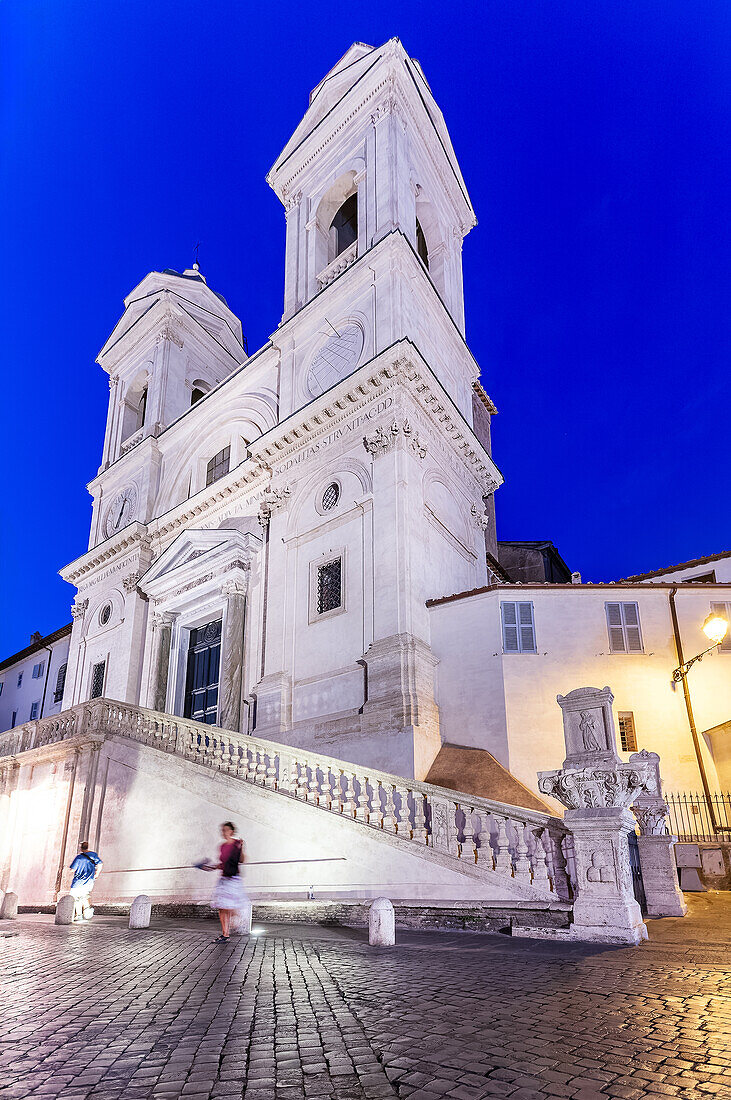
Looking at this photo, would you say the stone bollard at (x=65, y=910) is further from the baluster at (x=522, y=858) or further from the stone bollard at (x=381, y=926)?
the baluster at (x=522, y=858)

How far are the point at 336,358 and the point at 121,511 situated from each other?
12.9 meters

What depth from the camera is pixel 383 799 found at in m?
13.4

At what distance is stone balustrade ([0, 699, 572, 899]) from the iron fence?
6439mm

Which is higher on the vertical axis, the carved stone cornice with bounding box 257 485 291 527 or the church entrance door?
the carved stone cornice with bounding box 257 485 291 527

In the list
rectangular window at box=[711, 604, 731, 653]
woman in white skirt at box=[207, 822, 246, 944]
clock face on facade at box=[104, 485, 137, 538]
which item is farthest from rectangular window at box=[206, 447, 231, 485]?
woman in white skirt at box=[207, 822, 246, 944]

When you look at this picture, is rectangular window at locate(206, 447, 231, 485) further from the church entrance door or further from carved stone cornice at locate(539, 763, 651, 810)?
carved stone cornice at locate(539, 763, 651, 810)

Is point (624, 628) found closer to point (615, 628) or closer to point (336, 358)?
point (615, 628)

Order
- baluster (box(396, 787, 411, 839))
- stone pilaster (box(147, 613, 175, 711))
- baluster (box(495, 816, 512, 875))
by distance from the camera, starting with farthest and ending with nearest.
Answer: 1. stone pilaster (box(147, 613, 175, 711))
2. baluster (box(396, 787, 411, 839))
3. baluster (box(495, 816, 512, 875))

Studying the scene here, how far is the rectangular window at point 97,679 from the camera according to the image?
27.4 metres

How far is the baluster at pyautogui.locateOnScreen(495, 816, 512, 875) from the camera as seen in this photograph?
9.66 m

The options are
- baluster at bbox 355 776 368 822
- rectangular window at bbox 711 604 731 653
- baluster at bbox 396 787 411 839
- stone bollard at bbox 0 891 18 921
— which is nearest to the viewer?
baluster at bbox 396 787 411 839

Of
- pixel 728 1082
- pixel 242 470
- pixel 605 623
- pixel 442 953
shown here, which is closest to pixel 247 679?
pixel 242 470

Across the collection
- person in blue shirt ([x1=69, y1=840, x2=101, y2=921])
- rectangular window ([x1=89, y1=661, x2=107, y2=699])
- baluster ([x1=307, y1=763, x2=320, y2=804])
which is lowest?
person in blue shirt ([x1=69, y1=840, x2=101, y2=921])

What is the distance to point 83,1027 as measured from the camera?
4.75 meters
